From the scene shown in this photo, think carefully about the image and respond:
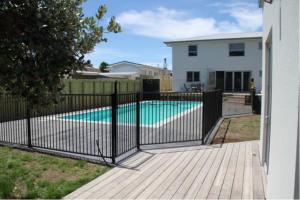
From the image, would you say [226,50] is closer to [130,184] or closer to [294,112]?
[130,184]

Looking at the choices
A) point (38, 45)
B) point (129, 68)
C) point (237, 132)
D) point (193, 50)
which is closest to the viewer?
point (38, 45)

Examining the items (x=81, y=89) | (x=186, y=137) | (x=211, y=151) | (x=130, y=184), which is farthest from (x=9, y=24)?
(x=81, y=89)

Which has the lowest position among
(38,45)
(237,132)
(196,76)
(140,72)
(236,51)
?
(237,132)

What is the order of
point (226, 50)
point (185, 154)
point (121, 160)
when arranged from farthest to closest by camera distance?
1. point (226, 50)
2. point (185, 154)
3. point (121, 160)

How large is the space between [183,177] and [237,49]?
25244 millimetres

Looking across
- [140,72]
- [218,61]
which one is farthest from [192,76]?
[140,72]

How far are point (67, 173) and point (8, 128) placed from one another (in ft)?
16.2

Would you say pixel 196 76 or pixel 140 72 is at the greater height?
pixel 140 72

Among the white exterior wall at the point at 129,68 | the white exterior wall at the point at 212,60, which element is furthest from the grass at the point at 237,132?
the white exterior wall at the point at 129,68

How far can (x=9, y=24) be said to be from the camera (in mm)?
3012

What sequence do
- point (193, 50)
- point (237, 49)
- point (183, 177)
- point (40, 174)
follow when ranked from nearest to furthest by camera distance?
point (183, 177)
point (40, 174)
point (237, 49)
point (193, 50)

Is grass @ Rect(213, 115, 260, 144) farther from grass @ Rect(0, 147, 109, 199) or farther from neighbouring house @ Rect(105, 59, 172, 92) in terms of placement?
neighbouring house @ Rect(105, 59, 172, 92)

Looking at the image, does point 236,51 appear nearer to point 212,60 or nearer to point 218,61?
point 218,61

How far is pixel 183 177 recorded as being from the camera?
19.0 ft
